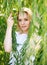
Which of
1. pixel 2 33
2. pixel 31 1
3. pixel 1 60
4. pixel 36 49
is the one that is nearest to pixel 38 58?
pixel 36 49

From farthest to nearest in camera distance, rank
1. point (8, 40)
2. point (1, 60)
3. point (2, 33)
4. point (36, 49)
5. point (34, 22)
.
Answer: point (1, 60) → point (2, 33) → point (8, 40) → point (36, 49) → point (34, 22)

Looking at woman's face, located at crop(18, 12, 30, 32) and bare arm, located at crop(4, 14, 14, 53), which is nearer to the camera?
bare arm, located at crop(4, 14, 14, 53)

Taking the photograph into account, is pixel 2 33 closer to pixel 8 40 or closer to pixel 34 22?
pixel 8 40

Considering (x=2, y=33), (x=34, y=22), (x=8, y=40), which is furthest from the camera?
(x=2, y=33)

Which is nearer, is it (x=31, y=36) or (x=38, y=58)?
(x=31, y=36)

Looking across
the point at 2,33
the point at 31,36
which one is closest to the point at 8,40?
the point at 2,33

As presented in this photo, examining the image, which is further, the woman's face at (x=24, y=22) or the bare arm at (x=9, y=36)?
the woman's face at (x=24, y=22)

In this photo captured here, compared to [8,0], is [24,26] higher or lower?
lower

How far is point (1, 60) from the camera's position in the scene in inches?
89.1

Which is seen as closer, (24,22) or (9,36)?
(9,36)

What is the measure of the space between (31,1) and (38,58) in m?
0.28

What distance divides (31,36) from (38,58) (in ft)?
0.63

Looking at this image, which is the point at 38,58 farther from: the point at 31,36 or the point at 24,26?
the point at 24,26

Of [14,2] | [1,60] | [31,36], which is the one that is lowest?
[1,60]
